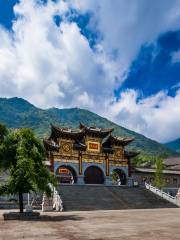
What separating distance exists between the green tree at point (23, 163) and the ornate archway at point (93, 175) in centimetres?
2874

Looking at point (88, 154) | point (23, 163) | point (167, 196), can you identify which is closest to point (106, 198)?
point (167, 196)

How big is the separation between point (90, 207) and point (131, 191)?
39.3 ft

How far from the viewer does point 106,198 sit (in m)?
43.0

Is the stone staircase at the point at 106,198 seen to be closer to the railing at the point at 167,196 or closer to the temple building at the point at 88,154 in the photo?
the railing at the point at 167,196

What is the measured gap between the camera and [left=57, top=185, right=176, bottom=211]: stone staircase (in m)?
38.7

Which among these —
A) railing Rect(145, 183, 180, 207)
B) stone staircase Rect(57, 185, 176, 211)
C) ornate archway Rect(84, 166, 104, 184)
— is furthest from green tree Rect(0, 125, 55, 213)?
ornate archway Rect(84, 166, 104, 184)

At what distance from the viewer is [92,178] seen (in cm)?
5644

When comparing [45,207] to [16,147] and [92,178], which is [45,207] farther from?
[92,178]

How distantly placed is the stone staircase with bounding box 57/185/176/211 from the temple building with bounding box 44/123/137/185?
23.2 feet

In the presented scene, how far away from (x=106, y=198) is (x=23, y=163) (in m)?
19.5

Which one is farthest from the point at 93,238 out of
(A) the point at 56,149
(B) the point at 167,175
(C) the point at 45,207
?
(B) the point at 167,175

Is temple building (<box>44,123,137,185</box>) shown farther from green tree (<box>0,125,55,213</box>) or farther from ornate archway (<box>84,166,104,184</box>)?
green tree (<box>0,125,55,213</box>)

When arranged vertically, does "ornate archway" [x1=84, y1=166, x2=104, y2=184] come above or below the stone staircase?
above

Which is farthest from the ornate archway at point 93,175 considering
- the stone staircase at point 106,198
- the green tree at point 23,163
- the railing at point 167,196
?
the green tree at point 23,163
